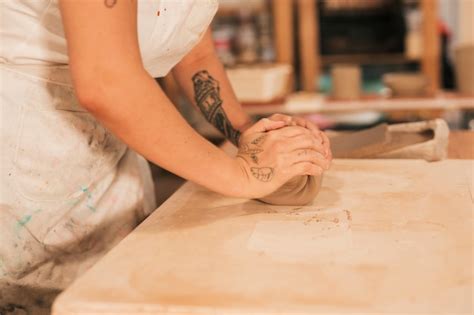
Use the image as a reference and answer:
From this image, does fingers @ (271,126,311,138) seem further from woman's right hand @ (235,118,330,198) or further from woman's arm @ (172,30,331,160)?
woman's arm @ (172,30,331,160)

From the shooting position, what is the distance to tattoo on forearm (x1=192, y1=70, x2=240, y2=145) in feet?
4.35

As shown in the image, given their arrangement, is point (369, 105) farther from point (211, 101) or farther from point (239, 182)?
point (239, 182)

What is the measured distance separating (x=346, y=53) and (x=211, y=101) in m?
2.47

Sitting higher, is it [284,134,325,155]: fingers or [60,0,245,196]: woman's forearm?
[60,0,245,196]: woman's forearm

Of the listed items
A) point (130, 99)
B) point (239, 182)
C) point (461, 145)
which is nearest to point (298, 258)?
point (239, 182)

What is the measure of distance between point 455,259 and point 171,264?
37 cm

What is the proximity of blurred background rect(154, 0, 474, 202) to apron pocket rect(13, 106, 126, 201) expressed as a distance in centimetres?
209

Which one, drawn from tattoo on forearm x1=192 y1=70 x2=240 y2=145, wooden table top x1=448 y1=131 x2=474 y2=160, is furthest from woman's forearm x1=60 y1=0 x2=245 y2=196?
wooden table top x1=448 y1=131 x2=474 y2=160

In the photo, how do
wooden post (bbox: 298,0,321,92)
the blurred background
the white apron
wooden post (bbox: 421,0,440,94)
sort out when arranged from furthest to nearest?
1. wooden post (bbox: 298,0,321,92)
2. wooden post (bbox: 421,0,440,94)
3. the blurred background
4. the white apron

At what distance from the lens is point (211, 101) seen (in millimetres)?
1331

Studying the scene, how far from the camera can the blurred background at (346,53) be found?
324cm

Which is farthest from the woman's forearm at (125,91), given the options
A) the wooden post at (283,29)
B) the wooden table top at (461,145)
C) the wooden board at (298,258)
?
the wooden post at (283,29)

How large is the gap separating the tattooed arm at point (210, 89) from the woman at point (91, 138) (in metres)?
0.04

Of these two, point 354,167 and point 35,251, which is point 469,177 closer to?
point 354,167
